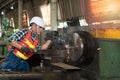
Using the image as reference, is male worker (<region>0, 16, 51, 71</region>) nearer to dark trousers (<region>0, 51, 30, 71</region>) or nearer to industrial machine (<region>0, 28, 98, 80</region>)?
dark trousers (<region>0, 51, 30, 71</region>)

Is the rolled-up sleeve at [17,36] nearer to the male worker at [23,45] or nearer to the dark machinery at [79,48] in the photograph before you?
the male worker at [23,45]

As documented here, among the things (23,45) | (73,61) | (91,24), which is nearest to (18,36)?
(23,45)

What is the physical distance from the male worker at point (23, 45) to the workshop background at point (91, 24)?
493 mm

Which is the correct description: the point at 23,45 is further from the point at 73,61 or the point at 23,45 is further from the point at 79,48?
the point at 79,48

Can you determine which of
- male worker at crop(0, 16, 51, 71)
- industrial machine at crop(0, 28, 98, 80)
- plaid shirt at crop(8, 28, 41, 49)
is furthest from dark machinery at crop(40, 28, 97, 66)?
plaid shirt at crop(8, 28, 41, 49)

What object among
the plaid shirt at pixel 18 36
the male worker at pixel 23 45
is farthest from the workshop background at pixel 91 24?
the plaid shirt at pixel 18 36

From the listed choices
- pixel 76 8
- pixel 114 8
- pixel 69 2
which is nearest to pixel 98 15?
pixel 114 8

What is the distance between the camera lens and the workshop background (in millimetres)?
2990

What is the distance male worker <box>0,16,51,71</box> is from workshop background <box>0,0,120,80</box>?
Answer: 0.49 m

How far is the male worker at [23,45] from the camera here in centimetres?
372

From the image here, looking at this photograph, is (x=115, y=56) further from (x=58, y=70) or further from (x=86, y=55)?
(x=58, y=70)

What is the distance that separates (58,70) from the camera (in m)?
3.31

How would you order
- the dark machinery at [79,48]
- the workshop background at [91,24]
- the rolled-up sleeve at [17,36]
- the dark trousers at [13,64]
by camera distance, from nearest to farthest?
the workshop background at [91,24] → the dark machinery at [79,48] → the rolled-up sleeve at [17,36] → the dark trousers at [13,64]

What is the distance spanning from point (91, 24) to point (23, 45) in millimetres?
3025
